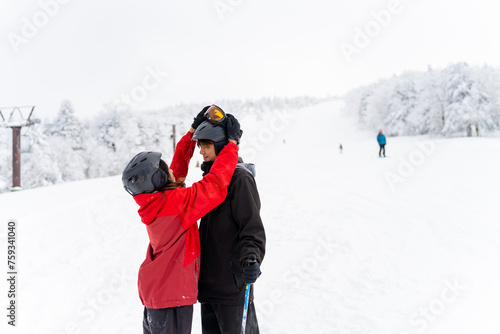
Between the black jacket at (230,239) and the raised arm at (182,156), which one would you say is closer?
the black jacket at (230,239)

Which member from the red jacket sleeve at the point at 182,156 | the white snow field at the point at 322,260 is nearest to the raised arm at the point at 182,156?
the red jacket sleeve at the point at 182,156

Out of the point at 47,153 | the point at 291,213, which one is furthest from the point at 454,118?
the point at 47,153

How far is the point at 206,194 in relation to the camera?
222 cm

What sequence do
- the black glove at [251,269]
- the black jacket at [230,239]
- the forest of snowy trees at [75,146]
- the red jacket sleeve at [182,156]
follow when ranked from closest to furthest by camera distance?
the black glove at [251,269] → the black jacket at [230,239] → the red jacket sleeve at [182,156] → the forest of snowy trees at [75,146]

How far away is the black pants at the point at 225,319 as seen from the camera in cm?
240

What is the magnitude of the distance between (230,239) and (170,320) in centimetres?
78

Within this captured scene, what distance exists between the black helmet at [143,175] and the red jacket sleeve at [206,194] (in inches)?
7.5

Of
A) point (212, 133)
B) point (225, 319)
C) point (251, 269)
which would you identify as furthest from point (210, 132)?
point (225, 319)

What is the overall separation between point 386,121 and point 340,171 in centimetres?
3891

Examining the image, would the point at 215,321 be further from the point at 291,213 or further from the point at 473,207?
the point at 473,207

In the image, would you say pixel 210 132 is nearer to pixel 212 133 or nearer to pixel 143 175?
pixel 212 133

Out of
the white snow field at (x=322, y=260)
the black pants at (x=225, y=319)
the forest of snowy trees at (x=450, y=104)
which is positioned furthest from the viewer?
the forest of snowy trees at (x=450, y=104)

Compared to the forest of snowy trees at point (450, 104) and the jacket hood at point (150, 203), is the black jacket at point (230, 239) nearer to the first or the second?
the jacket hood at point (150, 203)

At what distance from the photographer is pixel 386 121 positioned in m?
49.0
